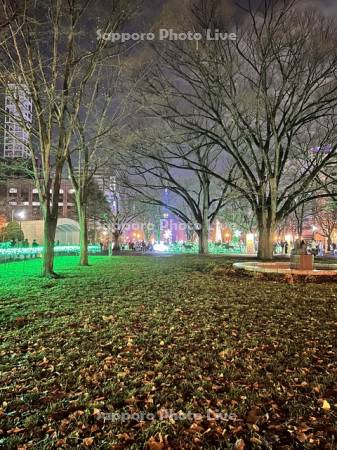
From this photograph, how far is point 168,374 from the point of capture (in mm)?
3816

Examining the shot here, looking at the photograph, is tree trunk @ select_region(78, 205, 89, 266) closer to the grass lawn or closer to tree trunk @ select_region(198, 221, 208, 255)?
the grass lawn

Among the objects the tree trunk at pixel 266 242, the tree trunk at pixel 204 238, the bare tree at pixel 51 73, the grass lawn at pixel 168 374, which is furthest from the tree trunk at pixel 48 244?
the tree trunk at pixel 204 238

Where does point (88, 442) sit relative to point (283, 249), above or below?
below

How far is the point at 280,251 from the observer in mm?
37688

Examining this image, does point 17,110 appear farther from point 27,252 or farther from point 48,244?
point 27,252

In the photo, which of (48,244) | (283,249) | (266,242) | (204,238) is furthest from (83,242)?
(283,249)

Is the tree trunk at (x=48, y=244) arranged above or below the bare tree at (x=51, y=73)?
below

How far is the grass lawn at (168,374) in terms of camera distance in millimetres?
2727

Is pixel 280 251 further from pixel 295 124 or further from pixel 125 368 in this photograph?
pixel 125 368

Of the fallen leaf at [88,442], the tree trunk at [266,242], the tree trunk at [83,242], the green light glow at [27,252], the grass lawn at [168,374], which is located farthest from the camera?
the green light glow at [27,252]

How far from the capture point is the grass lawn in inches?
107

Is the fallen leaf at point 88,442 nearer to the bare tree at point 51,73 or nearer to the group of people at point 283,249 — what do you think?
the bare tree at point 51,73

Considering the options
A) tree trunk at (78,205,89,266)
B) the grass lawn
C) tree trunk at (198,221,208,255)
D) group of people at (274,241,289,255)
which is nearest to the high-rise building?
tree trunk at (78,205,89,266)

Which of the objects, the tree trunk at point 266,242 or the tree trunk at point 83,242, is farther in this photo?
the tree trunk at point 266,242
